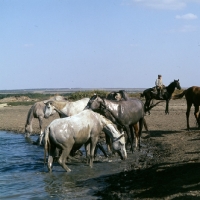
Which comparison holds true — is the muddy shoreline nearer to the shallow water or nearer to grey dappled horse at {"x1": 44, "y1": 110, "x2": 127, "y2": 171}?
the shallow water

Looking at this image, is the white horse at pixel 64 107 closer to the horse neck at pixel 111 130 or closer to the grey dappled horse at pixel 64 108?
the grey dappled horse at pixel 64 108

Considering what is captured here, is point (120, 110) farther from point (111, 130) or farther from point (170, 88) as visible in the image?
point (170, 88)

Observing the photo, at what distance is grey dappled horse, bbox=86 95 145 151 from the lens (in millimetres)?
12141

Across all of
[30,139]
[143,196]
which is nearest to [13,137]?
[30,139]

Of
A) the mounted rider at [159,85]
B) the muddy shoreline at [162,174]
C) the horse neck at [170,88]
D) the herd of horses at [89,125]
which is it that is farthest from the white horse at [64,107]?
the horse neck at [170,88]

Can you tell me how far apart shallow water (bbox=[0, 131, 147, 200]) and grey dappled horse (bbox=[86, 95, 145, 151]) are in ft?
3.36

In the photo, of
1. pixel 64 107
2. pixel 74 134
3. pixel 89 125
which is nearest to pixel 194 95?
pixel 64 107

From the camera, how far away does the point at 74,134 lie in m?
10.3

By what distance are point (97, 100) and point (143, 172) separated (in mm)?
3140

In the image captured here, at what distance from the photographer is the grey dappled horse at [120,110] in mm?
12141

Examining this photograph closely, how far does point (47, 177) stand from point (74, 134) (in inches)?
47.6

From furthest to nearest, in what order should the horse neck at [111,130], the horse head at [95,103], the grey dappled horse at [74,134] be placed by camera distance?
the horse head at [95,103]
the horse neck at [111,130]
the grey dappled horse at [74,134]

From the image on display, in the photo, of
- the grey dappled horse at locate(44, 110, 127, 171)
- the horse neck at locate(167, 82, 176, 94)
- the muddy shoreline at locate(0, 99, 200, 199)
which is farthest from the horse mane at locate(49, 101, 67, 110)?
the horse neck at locate(167, 82, 176, 94)

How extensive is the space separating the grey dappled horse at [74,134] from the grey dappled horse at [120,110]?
1.13m
